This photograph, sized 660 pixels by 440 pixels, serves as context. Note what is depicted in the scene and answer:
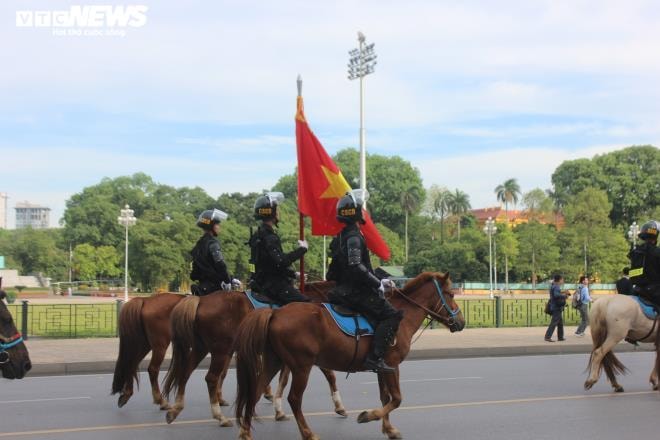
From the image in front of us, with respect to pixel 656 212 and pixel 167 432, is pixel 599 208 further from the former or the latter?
pixel 167 432

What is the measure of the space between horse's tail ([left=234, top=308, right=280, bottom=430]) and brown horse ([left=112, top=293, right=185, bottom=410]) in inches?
115

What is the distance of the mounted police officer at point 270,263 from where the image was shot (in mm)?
10016

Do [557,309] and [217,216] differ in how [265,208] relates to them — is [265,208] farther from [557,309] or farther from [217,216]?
[557,309]

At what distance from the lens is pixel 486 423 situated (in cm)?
966

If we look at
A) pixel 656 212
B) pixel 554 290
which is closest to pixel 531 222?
pixel 656 212

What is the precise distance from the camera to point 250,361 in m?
8.12

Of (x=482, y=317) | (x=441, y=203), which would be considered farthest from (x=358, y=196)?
(x=441, y=203)

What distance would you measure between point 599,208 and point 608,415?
73.9m

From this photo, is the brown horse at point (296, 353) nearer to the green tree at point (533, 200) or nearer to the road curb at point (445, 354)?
the road curb at point (445, 354)

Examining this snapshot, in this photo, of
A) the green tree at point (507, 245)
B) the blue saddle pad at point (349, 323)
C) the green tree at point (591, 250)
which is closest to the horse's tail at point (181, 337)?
the blue saddle pad at point (349, 323)

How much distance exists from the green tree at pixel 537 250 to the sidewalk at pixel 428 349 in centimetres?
5308

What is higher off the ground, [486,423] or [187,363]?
[187,363]

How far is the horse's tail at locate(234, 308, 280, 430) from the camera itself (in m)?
8.13

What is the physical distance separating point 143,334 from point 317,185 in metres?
3.22
